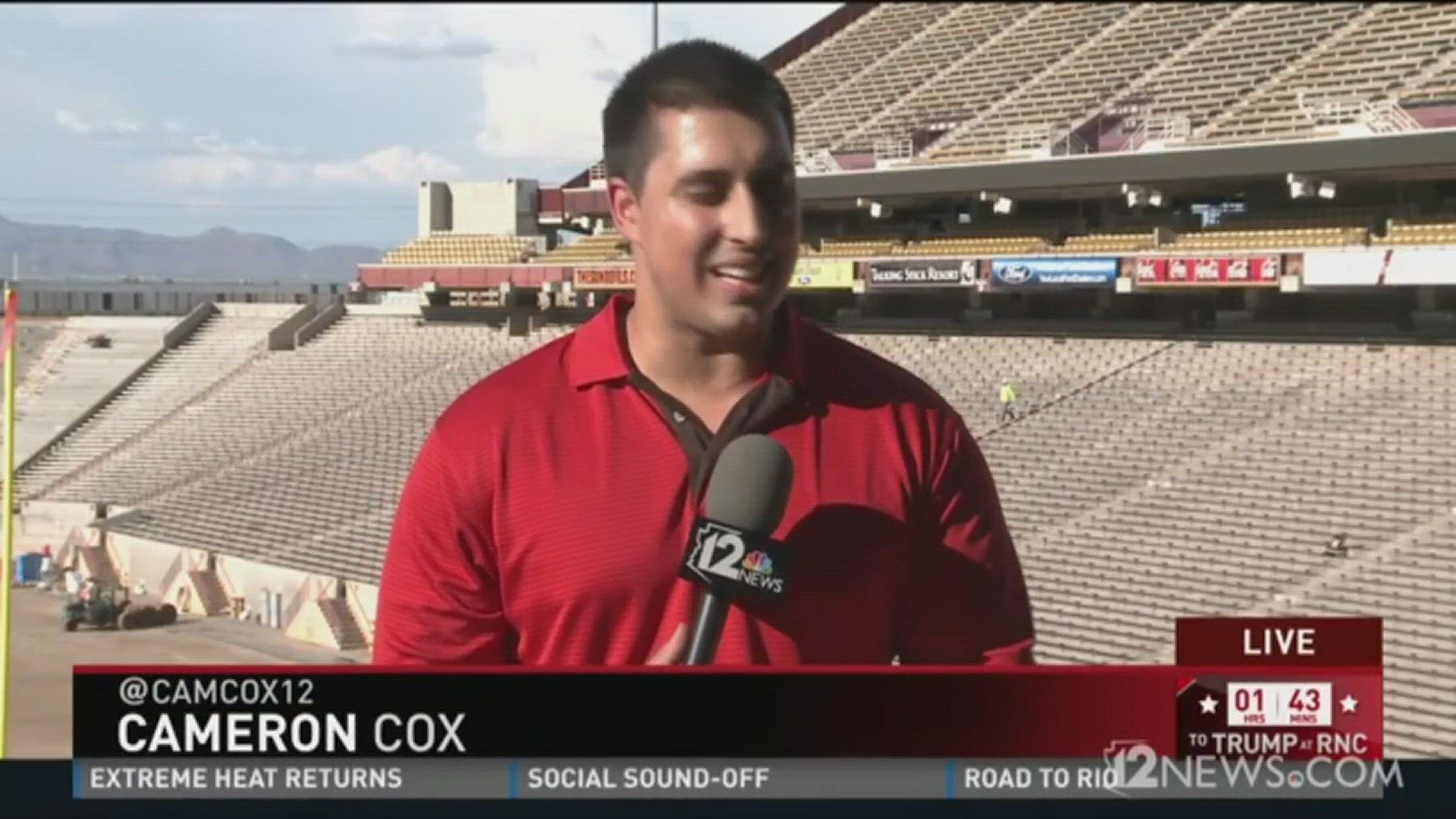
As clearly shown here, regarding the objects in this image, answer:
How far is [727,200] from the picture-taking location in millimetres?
2654

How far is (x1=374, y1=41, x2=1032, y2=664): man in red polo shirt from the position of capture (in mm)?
2672

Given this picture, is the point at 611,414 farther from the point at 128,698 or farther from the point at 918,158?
the point at 918,158

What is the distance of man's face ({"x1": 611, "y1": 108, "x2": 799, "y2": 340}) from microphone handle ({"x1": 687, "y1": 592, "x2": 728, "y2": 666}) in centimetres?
46

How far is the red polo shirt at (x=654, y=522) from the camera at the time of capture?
9.05 ft

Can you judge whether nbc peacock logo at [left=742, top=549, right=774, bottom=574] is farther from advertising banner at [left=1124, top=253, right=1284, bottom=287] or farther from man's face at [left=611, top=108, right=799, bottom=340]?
advertising banner at [left=1124, top=253, right=1284, bottom=287]

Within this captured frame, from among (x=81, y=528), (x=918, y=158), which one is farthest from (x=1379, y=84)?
(x=81, y=528)

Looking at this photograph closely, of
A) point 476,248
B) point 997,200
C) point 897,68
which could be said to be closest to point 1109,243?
point 997,200

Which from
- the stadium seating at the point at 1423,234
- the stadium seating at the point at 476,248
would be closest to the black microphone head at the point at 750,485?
the stadium seating at the point at 1423,234

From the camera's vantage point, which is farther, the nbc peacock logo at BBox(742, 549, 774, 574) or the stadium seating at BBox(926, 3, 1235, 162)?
the stadium seating at BBox(926, 3, 1235, 162)

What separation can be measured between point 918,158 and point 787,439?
19.4 metres

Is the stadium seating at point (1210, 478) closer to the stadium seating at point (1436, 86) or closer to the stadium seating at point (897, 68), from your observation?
the stadium seating at point (1436, 86)

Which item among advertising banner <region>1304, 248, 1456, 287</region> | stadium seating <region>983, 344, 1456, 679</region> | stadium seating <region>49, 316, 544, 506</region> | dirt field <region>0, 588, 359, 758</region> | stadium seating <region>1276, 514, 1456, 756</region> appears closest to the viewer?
stadium seating <region>1276, 514, 1456, 756</region>

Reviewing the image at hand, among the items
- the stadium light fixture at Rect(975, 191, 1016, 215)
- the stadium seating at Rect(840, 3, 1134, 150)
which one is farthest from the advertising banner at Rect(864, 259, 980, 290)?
the stadium seating at Rect(840, 3, 1134, 150)

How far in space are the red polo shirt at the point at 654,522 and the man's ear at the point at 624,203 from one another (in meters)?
0.21
